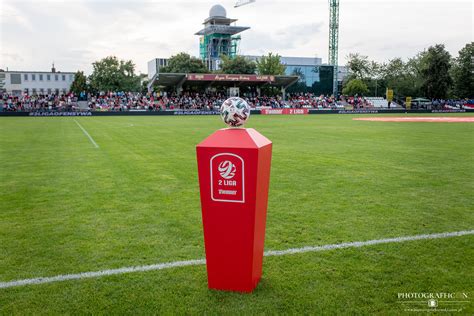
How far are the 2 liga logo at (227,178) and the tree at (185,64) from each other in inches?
3249

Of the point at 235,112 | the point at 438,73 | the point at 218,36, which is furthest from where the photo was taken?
the point at 218,36

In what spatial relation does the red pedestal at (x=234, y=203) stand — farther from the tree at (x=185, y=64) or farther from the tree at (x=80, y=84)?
the tree at (x=80, y=84)

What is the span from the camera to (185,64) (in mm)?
84250

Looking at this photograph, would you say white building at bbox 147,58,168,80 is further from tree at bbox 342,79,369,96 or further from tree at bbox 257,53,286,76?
tree at bbox 342,79,369,96

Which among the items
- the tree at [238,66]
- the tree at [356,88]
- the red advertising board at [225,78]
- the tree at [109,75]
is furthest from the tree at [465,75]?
the tree at [109,75]

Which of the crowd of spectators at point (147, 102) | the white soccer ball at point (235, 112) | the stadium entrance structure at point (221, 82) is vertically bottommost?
the white soccer ball at point (235, 112)

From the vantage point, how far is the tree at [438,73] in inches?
2867

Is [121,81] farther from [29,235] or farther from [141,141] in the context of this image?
[29,235]

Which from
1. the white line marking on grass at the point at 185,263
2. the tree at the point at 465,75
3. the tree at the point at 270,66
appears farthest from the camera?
the tree at the point at 270,66

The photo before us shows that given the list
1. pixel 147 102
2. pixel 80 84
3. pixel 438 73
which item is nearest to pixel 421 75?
pixel 438 73

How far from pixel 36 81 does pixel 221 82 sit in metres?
60.0

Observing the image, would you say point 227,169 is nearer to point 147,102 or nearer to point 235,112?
point 235,112

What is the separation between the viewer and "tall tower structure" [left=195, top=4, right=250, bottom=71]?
10138 centimetres

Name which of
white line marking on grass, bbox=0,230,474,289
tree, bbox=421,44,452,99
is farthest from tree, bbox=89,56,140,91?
white line marking on grass, bbox=0,230,474,289
